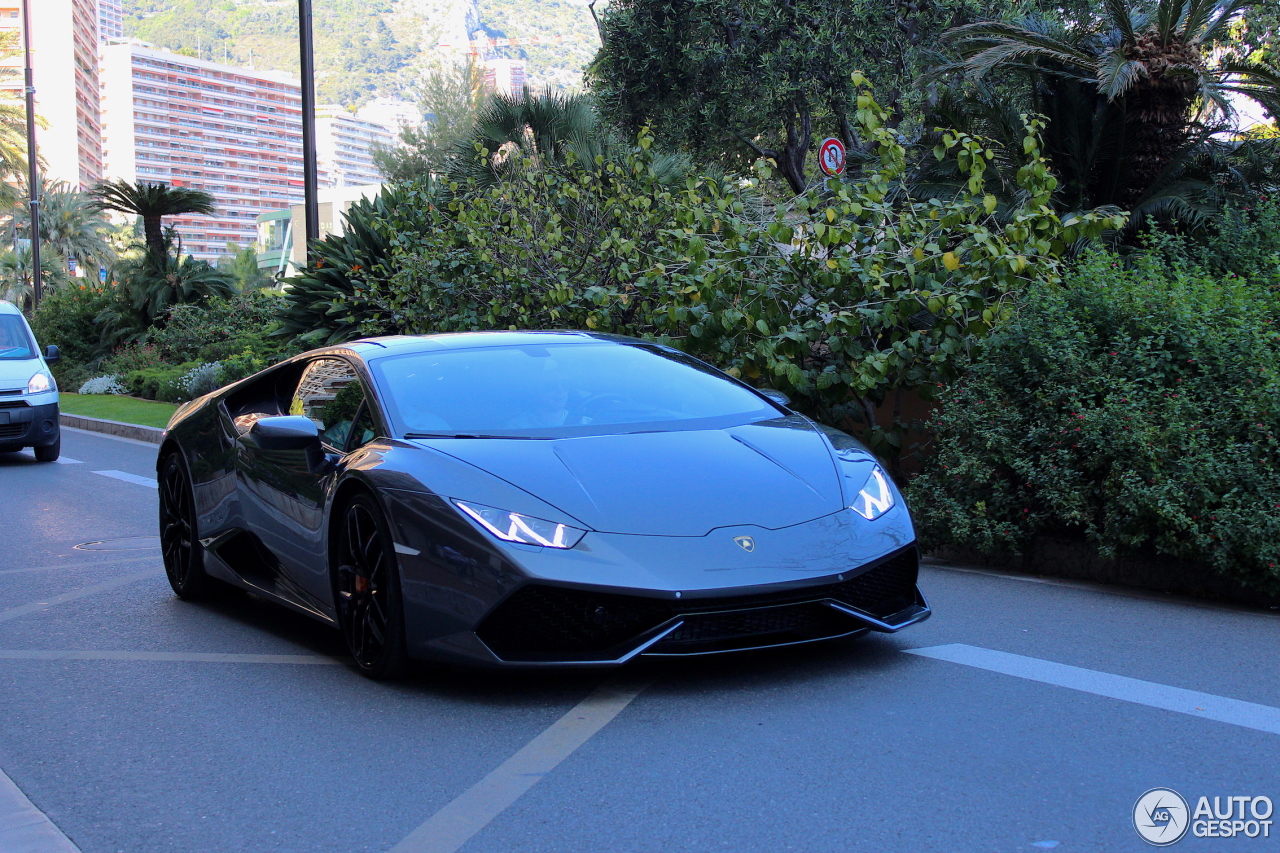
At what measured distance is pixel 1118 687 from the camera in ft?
14.2

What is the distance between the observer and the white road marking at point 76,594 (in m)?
6.42

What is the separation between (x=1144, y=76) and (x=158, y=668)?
1089 centimetres

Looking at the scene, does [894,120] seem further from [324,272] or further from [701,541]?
[701,541]

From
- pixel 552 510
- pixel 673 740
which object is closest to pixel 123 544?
pixel 552 510

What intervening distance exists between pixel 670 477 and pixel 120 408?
744 inches

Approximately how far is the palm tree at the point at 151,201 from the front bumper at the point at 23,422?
15.1 meters

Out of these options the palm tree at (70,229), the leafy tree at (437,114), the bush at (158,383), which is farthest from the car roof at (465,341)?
the palm tree at (70,229)

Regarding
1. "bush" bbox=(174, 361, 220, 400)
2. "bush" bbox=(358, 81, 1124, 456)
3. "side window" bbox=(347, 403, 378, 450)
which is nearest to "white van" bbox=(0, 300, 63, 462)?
"bush" bbox=(174, 361, 220, 400)

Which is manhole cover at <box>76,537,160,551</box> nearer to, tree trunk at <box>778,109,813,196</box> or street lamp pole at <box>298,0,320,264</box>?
street lamp pole at <box>298,0,320,264</box>

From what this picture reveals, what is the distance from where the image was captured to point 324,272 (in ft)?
61.5

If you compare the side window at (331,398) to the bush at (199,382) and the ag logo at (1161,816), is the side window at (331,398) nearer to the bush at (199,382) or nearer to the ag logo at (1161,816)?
the ag logo at (1161,816)

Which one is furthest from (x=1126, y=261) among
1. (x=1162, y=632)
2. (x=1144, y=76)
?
(x=1162, y=632)

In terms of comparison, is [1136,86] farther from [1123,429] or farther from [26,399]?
[26,399]

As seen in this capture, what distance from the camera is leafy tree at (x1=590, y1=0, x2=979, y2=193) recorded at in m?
21.2
